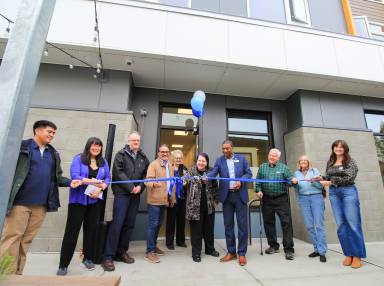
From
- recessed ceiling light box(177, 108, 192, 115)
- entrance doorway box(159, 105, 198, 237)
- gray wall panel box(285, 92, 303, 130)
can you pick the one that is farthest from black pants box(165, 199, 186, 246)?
gray wall panel box(285, 92, 303, 130)

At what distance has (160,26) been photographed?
4.71 m

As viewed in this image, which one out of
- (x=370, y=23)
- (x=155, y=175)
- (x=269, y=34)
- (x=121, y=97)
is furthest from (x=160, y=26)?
(x=370, y=23)

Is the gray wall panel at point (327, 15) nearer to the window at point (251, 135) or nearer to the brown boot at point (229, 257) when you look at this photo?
the window at point (251, 135)

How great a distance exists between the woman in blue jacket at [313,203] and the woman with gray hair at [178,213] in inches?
82.1

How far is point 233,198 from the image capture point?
3.58m

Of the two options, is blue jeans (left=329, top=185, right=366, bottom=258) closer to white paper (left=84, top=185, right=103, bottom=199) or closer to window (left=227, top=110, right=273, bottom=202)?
window (left=227, top=110, right=273, bottom=202)

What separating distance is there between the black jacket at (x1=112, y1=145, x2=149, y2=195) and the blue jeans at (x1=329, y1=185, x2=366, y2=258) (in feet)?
9.70

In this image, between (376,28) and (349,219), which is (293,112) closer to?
(349,219)

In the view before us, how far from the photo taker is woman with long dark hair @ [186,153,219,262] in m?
3.52

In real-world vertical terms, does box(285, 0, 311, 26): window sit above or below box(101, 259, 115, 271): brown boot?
above

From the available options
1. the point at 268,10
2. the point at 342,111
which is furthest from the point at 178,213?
the point at 268,10

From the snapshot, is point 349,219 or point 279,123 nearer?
point 349,219

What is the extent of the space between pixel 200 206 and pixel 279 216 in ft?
4.76

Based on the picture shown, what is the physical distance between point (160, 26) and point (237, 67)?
1802mm
